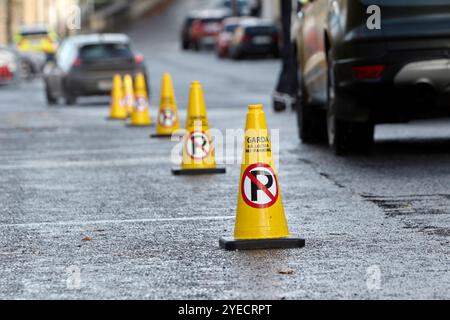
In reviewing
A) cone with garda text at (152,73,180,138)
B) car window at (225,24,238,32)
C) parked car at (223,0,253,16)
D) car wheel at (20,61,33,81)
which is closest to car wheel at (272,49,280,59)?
car window at (225,24,238,32)

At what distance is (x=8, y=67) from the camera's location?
44250 mm

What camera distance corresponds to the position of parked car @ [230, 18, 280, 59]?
2250 inches

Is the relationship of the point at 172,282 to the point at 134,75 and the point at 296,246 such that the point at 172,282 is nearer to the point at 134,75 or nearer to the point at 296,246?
the point at 296,246

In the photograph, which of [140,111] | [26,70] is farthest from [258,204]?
[26,70]

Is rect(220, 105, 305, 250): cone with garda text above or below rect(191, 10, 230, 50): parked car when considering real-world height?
above

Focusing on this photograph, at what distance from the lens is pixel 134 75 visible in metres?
→ 32.2

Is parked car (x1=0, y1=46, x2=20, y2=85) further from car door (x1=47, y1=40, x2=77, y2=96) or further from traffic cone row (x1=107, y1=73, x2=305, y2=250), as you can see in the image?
traffic cone row (x1=107, y1=73, x2=305, y2=250)

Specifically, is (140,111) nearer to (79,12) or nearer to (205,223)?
(205,223)

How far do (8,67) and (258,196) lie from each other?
35771 mm

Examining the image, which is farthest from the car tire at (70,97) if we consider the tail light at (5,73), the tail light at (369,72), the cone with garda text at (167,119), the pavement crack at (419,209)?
the pavement crack at (419,209)

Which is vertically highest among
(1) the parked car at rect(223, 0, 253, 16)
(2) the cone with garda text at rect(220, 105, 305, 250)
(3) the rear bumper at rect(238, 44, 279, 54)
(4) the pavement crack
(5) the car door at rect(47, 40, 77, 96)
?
(2) the cone with garda text at rect(220, 105, 305, 250)

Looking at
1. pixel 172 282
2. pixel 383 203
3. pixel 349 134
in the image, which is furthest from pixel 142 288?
pixel 349 134

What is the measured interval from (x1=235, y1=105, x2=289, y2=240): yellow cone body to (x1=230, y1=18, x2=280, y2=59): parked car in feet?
157

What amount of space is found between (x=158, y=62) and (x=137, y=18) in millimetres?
40701
